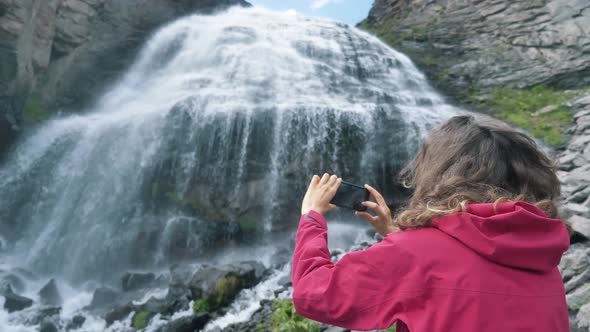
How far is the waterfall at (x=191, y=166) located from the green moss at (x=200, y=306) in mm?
4139

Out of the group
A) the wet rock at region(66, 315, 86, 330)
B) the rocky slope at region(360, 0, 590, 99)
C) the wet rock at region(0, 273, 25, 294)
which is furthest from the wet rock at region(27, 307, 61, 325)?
the rocky slope at region(360, 0, 590, 99)

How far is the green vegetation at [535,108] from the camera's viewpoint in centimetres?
1231

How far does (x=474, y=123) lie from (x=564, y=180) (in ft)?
26.6

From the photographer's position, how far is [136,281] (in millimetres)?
8867

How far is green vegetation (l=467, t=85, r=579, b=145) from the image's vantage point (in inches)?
485

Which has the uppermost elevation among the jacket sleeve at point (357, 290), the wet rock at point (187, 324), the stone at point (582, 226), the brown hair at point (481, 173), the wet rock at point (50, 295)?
the brown hair at point (481, 173)

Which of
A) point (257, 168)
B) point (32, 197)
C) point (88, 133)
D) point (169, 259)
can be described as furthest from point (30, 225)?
point (257, 168)

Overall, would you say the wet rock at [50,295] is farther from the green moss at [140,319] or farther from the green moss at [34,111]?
the green moss at [34,111]

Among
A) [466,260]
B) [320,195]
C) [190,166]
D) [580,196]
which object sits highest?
[320,195]

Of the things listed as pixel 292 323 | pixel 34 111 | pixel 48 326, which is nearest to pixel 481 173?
pixel 292 323

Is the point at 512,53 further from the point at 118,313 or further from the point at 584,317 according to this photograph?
the point at 118,313

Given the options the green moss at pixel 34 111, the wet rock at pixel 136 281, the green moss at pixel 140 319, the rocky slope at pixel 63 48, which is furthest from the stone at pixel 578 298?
the green moss at pixel 34 111

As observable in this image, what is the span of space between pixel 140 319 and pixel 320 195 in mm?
6579

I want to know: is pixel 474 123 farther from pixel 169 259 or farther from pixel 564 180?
pixel 169 259
